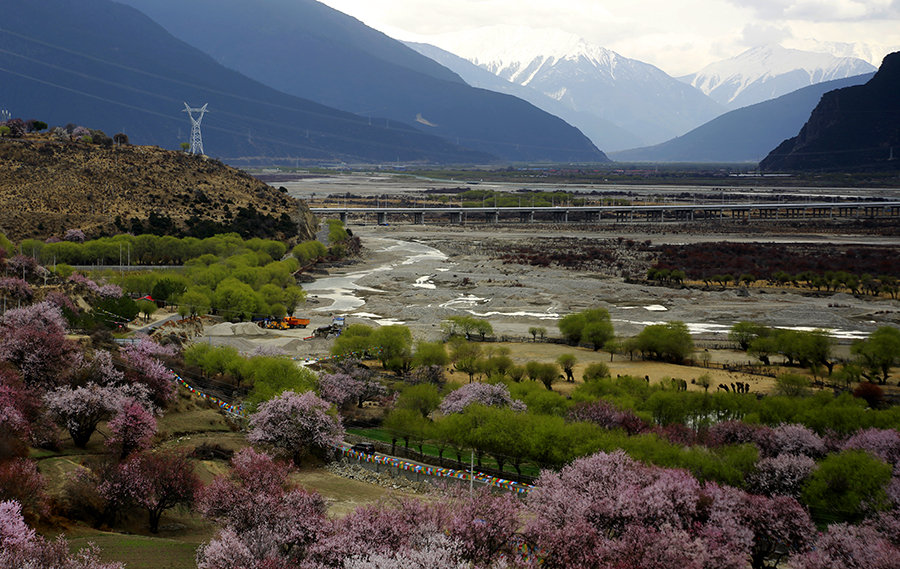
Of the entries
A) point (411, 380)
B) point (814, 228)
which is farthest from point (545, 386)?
point (814, 228)

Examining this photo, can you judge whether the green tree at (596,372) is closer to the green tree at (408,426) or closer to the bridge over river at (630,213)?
the green tree at (408,426)

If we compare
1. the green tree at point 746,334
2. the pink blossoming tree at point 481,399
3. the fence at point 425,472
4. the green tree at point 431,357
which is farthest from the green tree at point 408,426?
the green tree at point 746,334

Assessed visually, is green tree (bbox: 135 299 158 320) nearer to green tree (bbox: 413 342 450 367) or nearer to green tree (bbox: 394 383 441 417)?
green tree (bbox: 413 342 450 367)

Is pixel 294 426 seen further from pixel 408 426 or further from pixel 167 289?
pixel 167 289

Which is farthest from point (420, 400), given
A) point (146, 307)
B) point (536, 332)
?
point (146, 307)

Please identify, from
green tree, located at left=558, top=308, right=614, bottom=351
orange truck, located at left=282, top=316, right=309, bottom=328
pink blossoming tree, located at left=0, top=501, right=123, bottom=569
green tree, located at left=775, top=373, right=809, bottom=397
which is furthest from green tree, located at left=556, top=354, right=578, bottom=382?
pink blossoming tree, located at left=0, top=501, right=123, bottom=569

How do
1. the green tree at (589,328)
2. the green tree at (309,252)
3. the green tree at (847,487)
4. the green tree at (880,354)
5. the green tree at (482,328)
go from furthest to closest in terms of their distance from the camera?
1. the green tree at (309,252)
2. the green tree at (482,328)
3. the green tree at (589,328)
4. the green tree at (880,354)
5. the green tree at (847,487)
